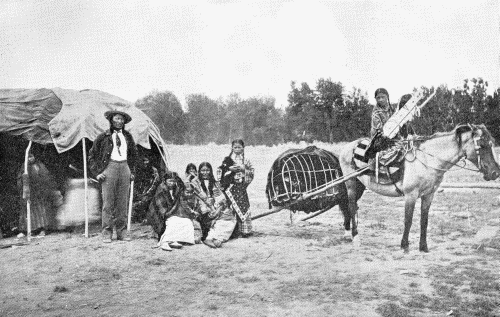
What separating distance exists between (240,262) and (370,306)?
209 centimetres

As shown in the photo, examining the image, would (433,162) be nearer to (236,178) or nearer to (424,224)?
(424,224)

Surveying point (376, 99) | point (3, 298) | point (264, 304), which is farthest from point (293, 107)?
point (3, 298)

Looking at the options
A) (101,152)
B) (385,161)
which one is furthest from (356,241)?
(101,152)

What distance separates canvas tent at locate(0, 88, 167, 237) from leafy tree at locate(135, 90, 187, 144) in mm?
3276

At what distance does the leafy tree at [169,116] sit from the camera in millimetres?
11451

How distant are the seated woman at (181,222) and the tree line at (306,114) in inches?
103

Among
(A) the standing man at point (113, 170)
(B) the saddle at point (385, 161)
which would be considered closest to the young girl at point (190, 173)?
(A) the standing man at point (113, 170)

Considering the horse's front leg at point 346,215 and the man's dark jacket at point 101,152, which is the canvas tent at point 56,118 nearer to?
the man's dark jacket at point 101,152

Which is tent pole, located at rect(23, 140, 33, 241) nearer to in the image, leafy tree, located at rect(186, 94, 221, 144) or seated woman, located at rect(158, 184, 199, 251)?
seated woman, located at rect(158, 184, 199, 251)

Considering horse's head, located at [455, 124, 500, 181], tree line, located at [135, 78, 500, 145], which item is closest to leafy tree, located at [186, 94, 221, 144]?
tree line, located at [135, 78, 500, 145]

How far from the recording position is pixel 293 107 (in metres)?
8.05

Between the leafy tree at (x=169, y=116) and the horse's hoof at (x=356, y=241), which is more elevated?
the leafy tree at (x=169, y=116)

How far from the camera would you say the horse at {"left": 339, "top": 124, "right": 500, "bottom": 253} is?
5.08 m

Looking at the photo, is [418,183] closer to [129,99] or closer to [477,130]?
[477,130]
